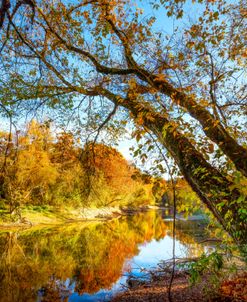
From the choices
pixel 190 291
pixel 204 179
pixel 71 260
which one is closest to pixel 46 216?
pixel 71 260

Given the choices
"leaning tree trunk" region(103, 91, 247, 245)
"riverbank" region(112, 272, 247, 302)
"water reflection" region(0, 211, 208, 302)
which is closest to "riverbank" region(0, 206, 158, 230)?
"water reflection" region(0, 211, 208, 302)

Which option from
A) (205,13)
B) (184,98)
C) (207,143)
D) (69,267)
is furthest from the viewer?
(69,267)

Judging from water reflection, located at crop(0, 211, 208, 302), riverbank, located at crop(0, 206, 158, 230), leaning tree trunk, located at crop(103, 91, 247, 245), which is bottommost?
water reflection, located at crop(0, 211, 208, 302)

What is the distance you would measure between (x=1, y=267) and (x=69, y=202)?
58.1ft

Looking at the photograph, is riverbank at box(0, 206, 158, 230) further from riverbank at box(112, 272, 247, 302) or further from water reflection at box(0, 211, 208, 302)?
riverbank at box(112, 272, 247, 302)

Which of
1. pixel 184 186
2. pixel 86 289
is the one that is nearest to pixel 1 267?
pixel 86 289

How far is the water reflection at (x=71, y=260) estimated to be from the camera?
30.2 ft

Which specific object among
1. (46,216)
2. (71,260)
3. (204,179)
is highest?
(204,179)

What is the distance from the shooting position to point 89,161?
20.3 feet

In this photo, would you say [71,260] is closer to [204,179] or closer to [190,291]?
[190,291]

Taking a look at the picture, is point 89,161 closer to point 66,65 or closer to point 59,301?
point 66,65

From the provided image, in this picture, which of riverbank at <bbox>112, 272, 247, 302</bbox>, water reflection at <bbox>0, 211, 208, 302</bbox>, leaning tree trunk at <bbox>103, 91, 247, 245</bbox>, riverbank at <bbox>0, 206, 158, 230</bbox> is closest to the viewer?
leaning tree trunk at <bbox>103, 91, 247, 245</bbox>

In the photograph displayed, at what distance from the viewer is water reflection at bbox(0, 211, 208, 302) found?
9203 millimetres

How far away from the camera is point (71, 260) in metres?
13.2
